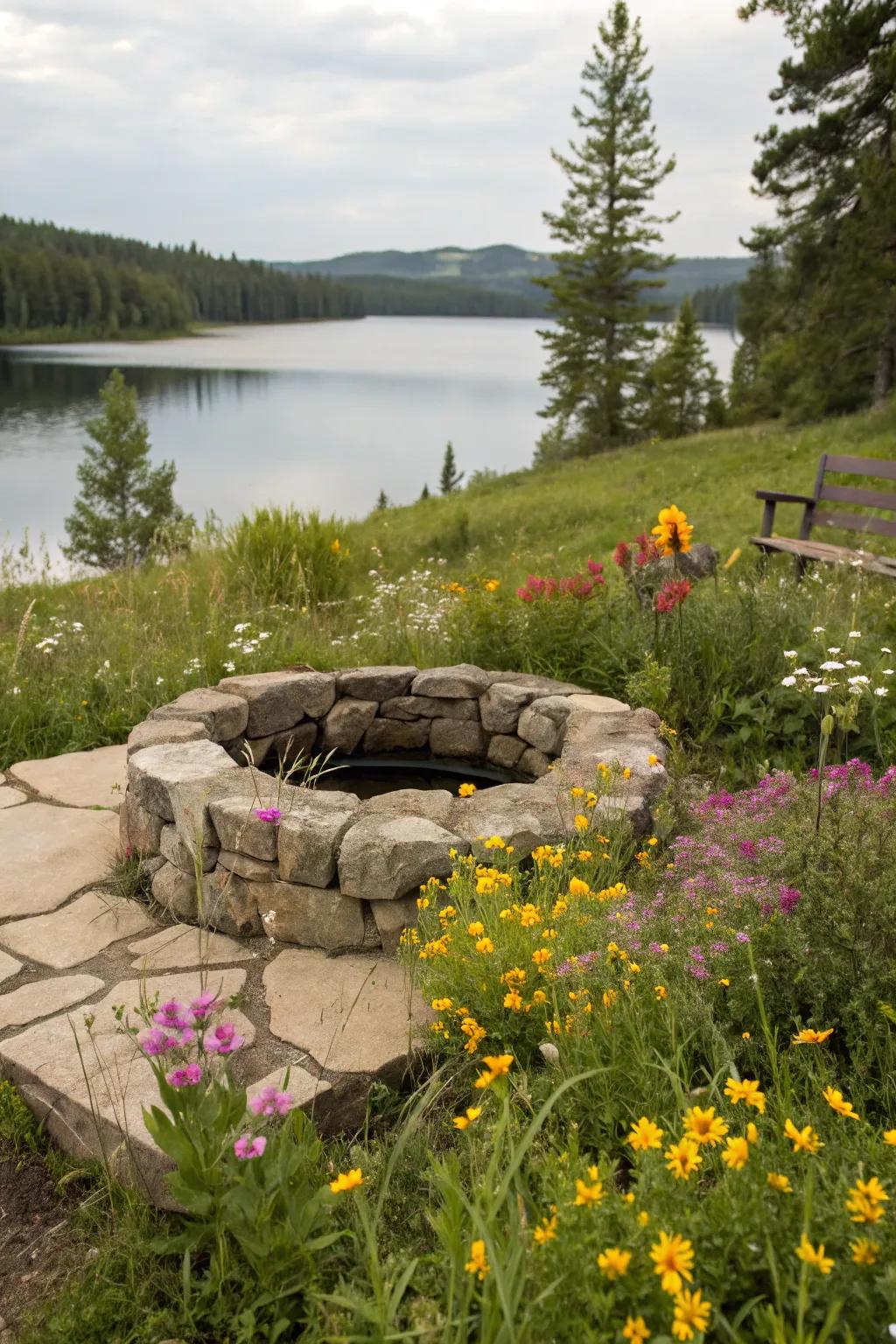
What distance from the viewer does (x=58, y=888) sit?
318 centimetres

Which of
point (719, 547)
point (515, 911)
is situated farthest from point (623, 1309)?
point (719, 547)

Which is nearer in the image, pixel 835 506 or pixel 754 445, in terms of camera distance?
pixel 835 506

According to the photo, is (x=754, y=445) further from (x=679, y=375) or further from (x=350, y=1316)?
(x=350, y=1316)

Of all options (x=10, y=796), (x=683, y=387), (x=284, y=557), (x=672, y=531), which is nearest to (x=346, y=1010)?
(x=10, y=796)

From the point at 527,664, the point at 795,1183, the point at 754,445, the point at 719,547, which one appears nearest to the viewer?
the point at 795,1183

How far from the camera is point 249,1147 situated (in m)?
1.59

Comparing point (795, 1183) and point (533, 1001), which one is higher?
point (795, 1183)

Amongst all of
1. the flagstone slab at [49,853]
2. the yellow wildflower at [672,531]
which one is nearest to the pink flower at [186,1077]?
the flagstone slab at [49,853]

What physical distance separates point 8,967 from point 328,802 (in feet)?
3.40

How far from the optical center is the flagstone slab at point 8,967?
270 cm

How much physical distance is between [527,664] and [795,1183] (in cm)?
327

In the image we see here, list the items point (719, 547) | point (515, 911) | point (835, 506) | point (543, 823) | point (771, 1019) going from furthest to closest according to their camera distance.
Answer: point (835, 506) → point (719, 547) → point (543, 823) → point (515, 911) → point (771, 1019)

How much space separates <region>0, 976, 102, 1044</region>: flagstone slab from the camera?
8.20 ft

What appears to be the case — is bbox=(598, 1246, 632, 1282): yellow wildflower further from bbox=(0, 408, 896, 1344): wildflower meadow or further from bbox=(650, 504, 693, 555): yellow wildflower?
bbox=(650, 504, 693, 555): yellow wildflower
